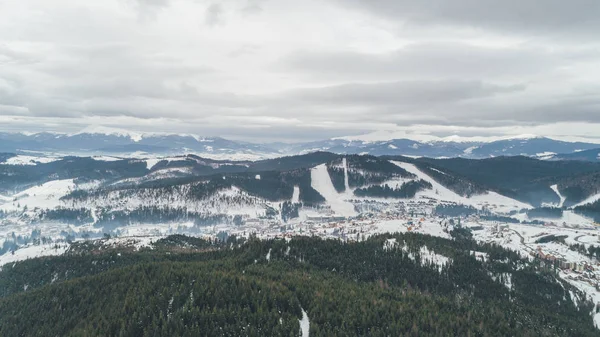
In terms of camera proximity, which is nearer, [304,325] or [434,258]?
[304,325]

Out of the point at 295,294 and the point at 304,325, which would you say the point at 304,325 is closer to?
the point at 304,325

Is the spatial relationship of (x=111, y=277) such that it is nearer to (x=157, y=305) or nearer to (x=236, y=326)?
(x=157, y=305)

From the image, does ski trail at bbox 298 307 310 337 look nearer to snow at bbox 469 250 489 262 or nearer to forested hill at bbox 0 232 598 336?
forested hill at bbox 0 232 598 336

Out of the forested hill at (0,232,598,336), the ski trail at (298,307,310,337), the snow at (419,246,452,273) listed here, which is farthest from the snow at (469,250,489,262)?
the ski trail at (298,307,310,337)

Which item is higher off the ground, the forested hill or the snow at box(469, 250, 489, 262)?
the forested hill

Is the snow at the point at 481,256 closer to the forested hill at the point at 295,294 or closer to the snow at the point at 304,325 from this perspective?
the forested hill at the point at 295,294

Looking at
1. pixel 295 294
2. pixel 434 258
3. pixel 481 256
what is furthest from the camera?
pixel 481 256

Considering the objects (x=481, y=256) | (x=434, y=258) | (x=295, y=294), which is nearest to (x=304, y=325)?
(x=295, y=294)

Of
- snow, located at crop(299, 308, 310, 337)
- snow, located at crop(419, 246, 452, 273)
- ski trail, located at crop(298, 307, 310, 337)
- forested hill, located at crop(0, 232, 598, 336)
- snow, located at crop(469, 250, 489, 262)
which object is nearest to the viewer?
snow, located at crop(299, 308, 310, 337)
